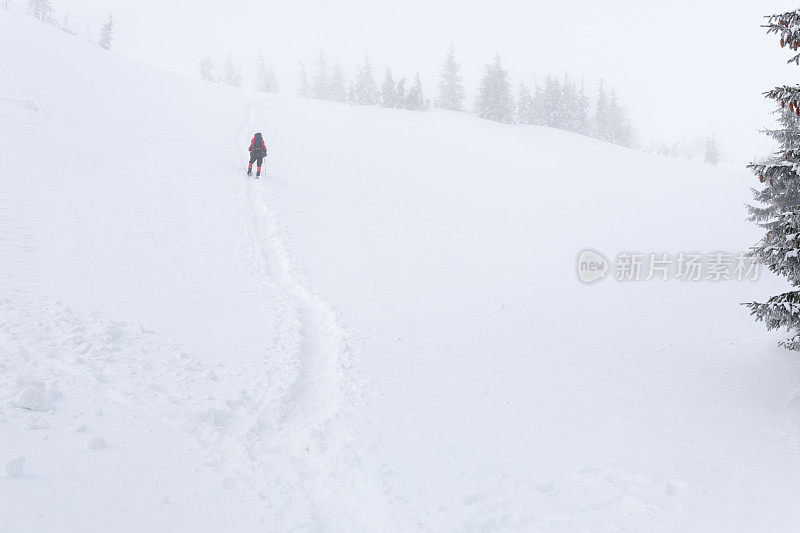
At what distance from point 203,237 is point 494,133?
1303 inches

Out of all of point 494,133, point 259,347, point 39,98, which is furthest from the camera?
point 494,133

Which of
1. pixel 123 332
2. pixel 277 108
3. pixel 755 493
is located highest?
pixel 277 108

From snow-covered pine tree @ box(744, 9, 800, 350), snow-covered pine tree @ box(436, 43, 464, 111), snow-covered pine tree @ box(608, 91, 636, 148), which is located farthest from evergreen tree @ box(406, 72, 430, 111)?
snow-covered pine tree @ box(744, 9, 800, 350)

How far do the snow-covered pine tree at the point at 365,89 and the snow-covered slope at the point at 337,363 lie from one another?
49372 mm

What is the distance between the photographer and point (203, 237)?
11836mm

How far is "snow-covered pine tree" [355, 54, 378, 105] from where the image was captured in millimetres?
64438

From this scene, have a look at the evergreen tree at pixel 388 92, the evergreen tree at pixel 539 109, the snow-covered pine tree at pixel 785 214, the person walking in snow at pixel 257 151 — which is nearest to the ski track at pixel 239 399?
the snow-covered pine tree at pixel 785 214

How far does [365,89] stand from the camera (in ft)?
213

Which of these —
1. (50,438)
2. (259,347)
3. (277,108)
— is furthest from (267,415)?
(277,108)

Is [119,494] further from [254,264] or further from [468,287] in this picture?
[468,287]

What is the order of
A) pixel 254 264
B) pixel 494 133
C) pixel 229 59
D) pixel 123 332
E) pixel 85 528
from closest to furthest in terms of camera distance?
pixel 85 528
pixel 123 332
pixel 254 264
pixel 494 133
pixel 229 59

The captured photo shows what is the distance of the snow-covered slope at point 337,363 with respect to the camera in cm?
495

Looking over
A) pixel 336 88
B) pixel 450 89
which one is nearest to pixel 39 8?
pixel 336 88

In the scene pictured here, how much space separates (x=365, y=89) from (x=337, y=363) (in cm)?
6362
